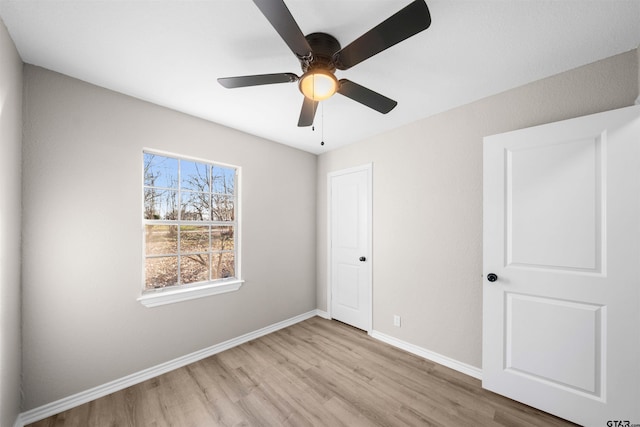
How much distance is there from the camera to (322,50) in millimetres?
1453

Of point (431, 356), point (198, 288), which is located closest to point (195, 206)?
point (198, 288)

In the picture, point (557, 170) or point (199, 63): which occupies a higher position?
point (199, 63)

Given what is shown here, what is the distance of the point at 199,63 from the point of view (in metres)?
1.72

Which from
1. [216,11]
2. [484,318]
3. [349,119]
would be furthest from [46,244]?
[484,318]

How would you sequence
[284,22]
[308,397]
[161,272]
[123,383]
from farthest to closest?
[161,272], [123,383], [308,397], [284,22]

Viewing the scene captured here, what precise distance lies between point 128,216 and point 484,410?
3.24m

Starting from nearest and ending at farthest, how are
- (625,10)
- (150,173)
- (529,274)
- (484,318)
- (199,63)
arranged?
(625,10) → (199,63) → (529,274) → (484,318) → (150,173)

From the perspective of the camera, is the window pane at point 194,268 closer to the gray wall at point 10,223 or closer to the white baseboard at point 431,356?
the gray wall at point 10,223

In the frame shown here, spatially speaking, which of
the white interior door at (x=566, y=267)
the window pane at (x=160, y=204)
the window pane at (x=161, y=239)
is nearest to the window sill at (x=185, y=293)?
the window pane at (x=161, y=239)

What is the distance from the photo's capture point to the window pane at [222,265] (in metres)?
2.75

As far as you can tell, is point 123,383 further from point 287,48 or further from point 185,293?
point 287,48

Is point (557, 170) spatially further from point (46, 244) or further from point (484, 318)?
point (46, 244)

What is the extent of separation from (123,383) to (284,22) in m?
2.89

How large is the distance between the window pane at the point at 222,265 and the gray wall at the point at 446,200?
1749 mm
